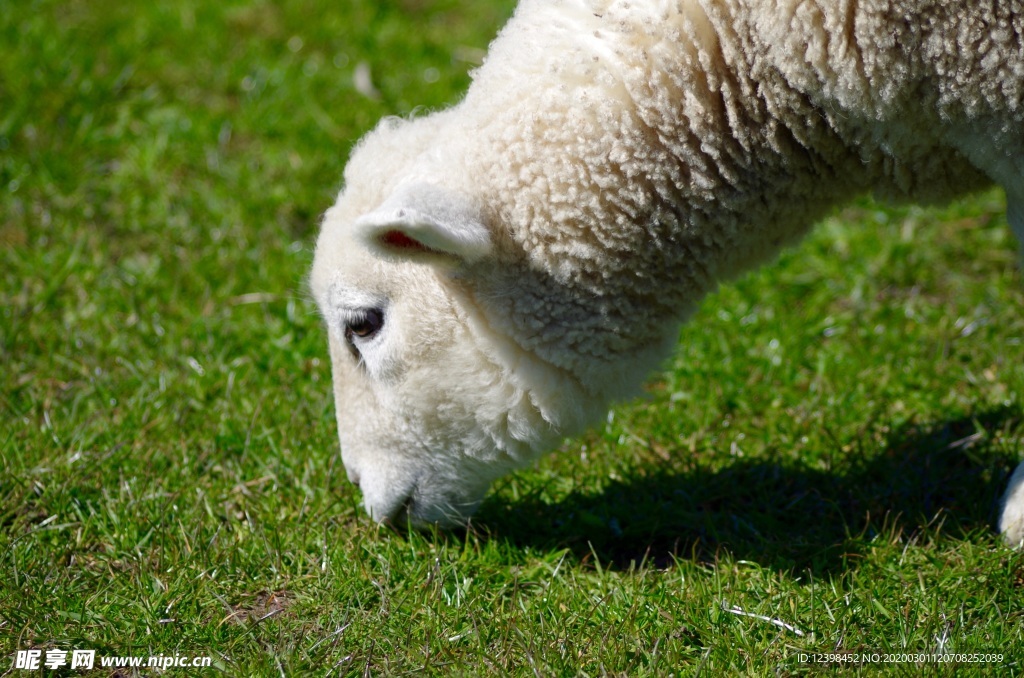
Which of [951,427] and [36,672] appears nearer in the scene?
[36,672]

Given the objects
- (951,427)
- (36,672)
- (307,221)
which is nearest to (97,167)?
(307,221)

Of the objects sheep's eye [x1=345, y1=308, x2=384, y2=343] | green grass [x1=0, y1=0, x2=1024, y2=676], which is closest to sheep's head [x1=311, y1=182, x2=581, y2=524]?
sheep's eye [x1=345, y1=308, x2=384, y2=343]

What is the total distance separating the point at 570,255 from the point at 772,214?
610 mm

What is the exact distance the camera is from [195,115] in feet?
19.7

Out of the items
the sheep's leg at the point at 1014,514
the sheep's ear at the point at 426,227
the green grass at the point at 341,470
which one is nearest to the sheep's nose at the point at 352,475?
the green grass at the point at 341,470

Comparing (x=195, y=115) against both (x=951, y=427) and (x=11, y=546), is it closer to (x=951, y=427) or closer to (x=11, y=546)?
(x=11, y=546)

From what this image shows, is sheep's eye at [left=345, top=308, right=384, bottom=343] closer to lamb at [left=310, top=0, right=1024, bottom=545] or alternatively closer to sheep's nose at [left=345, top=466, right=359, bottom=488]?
lamb at [left=310, top=0, right=1024, bottom=545]

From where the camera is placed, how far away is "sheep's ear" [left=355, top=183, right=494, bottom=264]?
2654 mm

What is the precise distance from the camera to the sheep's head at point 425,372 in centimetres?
294

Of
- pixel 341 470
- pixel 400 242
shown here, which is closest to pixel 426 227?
pixel 400 242

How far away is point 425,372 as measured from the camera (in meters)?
3.15

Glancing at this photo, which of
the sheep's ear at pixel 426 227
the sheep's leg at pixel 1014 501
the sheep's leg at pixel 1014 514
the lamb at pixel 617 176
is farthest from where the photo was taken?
the sheep's leg at pixel 1014 514

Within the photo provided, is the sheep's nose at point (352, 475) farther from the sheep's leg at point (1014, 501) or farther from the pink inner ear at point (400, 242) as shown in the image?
the sheep's leg at point (1014, 501)

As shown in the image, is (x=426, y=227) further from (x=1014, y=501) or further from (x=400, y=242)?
(x=1014, y=501)
